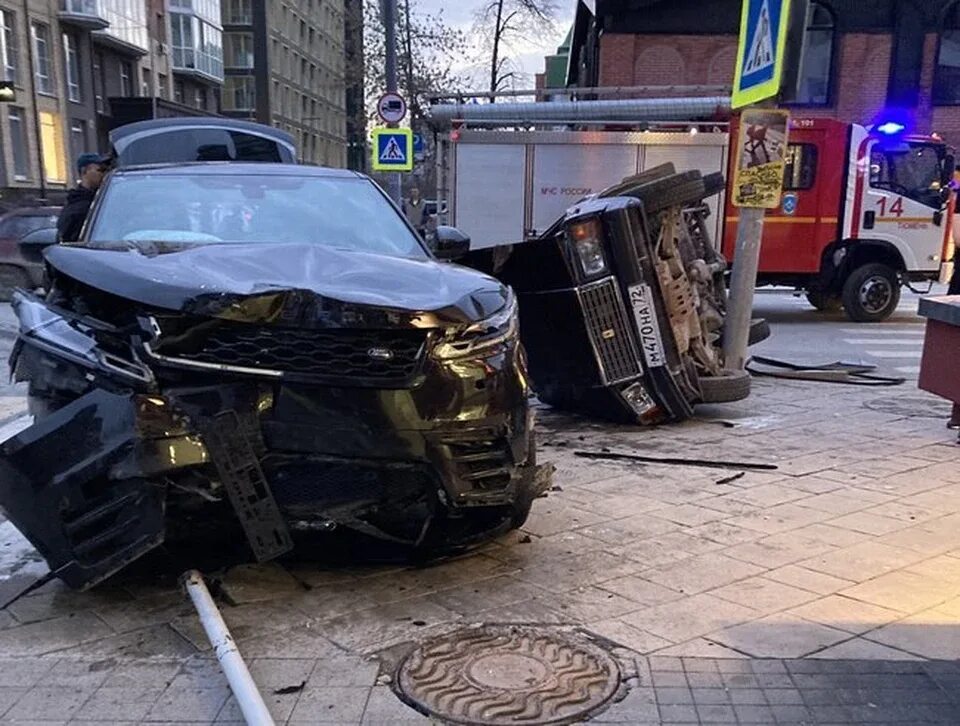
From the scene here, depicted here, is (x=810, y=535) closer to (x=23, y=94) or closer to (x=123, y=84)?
(x=23, y=94)

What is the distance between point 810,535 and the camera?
184 inches

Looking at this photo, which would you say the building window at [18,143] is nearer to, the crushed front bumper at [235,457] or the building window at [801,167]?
the building window at [801,167]

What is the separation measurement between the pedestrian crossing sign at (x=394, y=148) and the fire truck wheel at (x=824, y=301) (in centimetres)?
705

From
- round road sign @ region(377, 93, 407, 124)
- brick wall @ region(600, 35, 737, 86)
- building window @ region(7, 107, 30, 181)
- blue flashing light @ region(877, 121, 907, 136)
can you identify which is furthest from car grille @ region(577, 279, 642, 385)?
building window @ region(7, 107, 30, 181)

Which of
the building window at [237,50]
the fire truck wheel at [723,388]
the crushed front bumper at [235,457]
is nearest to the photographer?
the crushed front bumper at [235,457]

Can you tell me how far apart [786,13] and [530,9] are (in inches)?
1042

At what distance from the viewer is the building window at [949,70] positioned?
24031mm

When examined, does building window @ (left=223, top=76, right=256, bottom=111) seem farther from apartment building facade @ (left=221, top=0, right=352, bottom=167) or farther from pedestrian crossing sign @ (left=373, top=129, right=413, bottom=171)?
pedestrian crossing sign @ (left=373, top=129, right=413, bottom=171)

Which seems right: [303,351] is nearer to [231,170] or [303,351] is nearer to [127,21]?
[231,170]

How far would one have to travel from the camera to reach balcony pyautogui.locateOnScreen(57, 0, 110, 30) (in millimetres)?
34812

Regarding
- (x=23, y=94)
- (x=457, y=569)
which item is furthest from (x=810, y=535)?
(x=23, y=94)

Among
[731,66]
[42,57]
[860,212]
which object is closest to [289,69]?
[42,57]

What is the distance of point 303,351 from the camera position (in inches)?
137

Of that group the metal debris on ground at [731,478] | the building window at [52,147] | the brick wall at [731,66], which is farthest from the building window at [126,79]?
the metal debris on ground at [731,478]
